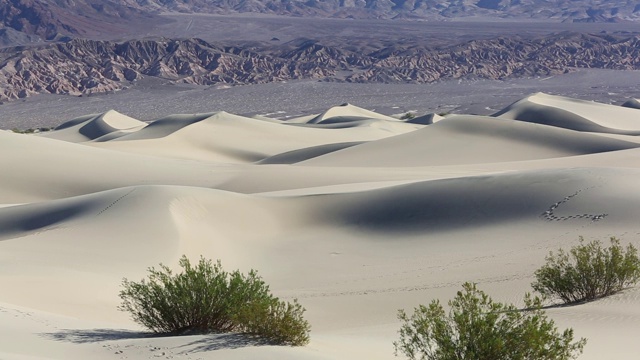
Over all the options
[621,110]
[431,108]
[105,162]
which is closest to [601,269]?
[105,162]

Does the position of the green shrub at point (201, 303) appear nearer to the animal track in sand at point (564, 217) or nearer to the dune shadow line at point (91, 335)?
the dune shadow line at point (91, 335)

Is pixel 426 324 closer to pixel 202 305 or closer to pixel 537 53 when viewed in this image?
pixel 202 305

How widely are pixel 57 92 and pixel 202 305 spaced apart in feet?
413

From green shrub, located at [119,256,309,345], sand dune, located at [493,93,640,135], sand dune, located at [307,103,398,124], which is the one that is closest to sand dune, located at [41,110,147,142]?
sand dune, located at [307,103,398,124]

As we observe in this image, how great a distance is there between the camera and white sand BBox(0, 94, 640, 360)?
38.4ft

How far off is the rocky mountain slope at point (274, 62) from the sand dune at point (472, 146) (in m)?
83.8

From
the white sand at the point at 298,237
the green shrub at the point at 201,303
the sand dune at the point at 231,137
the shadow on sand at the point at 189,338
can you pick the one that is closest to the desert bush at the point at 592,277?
the white sand at the point at 298,237

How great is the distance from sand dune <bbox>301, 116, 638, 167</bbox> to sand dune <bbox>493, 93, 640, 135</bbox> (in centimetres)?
1098

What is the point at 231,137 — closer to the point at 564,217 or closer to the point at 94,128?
the point at 94,128

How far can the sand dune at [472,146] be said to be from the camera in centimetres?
4853

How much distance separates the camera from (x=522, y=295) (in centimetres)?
1625

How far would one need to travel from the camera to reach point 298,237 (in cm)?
2452

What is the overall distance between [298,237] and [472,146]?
2795cm

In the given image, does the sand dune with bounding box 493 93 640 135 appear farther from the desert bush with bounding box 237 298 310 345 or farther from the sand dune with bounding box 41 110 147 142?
the desert bush with bounding box 237 298 310 345
